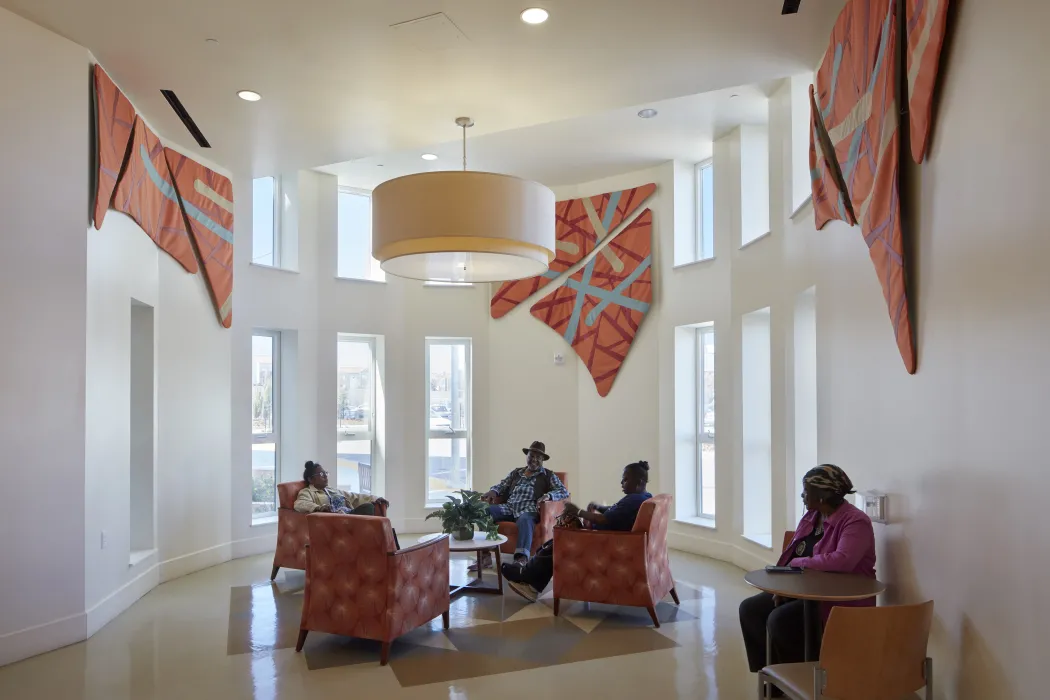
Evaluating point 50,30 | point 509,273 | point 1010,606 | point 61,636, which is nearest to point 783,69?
point 509,273

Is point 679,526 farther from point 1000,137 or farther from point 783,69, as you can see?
point 1000,137

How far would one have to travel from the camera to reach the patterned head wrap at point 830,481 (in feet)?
12.7

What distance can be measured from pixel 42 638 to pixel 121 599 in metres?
0.97

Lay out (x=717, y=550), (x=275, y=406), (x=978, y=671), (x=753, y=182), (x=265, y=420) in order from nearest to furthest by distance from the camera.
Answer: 1. (x=978, y=671)
2. (x=753, y=182)
3. (x=717, y=550)
4. (x=265, y=420)
5. (x=275, y=406)

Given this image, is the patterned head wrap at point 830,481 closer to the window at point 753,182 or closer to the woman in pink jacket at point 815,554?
the woman in pink jacket at point 815,554

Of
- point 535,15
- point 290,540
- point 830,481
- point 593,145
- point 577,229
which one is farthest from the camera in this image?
point 577,229

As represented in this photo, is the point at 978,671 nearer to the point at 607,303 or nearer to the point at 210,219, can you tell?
the point at 607,303

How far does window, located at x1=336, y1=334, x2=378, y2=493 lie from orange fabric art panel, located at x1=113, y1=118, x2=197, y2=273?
8.33 feet

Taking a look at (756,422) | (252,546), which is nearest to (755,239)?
(756,422)

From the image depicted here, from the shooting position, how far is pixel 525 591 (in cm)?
605

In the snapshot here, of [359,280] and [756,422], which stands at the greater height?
[359,280]

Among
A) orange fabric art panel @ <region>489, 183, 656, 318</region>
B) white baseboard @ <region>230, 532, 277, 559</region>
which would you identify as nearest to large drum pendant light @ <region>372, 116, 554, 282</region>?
orange fabric art panel @ <region>489, 183, 656, 318</region>

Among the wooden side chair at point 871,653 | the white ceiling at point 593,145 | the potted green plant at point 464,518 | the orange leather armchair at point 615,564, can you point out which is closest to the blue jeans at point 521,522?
the potted green plant at point 464,518

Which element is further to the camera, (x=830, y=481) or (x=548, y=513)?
(x=548, y=513)
